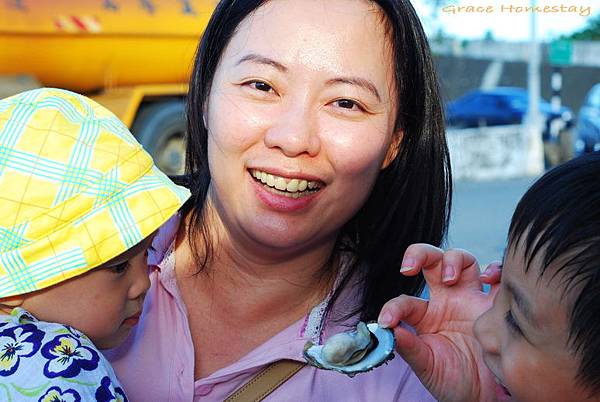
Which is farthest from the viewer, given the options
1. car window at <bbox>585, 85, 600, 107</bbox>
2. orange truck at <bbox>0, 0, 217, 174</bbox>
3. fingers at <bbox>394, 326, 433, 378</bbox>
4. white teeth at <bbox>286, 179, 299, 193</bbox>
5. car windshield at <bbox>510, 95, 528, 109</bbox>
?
car windshield at <bbox>510, 95, 528, 109</bbox>

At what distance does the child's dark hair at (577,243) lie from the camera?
1.44 m

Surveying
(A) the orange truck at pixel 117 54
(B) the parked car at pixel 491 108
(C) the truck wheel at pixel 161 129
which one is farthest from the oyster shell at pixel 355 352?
(B) the parked car at pixel 491 108

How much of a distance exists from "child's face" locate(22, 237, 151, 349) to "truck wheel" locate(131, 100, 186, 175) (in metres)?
6.48

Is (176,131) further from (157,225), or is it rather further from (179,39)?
(157,225)

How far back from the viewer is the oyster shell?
162 centimetres

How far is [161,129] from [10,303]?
6925 mm

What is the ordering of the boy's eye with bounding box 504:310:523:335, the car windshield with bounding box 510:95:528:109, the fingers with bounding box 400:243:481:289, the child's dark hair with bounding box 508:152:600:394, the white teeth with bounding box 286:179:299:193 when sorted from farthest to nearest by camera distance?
the car windshield with bounding box 510:95:528:109 < the white teeth with bounding box 286:179:299:193 < the fingers with bounding box 400:243:481:289 < the boy's eye with bounding box 504:310:523:335 < the child's dark hair with bounding box 508:152:600:394

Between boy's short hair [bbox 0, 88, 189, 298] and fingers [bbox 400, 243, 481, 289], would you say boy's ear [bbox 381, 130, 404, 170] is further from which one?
boy's short hair [bbox 0, 88, 189, 298]

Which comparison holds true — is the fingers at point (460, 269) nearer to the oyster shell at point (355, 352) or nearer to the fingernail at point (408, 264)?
the fingernail at point (408, 264)

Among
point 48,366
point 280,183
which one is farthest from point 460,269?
point 48,366

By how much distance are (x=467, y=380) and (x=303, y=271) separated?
65 centimetres

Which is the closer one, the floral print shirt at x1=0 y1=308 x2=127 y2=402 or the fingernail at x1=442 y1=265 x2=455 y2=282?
the floral print shirt at x1=0 y1=308 x2=127 y2=402

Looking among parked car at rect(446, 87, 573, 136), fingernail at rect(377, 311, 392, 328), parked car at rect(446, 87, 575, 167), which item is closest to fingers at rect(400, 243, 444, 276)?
fingernail at rect(377, 311, 392, 328)

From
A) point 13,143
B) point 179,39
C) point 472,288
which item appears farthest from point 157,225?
point 179,39
